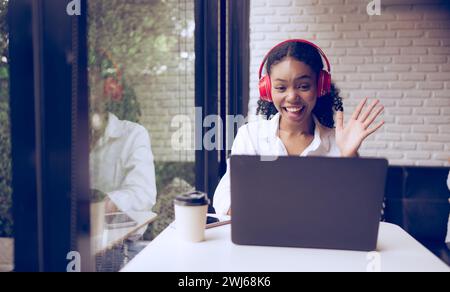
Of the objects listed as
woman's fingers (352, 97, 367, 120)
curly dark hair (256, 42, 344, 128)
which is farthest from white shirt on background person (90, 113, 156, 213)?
woman's fingers (352, 97, 367, 120)

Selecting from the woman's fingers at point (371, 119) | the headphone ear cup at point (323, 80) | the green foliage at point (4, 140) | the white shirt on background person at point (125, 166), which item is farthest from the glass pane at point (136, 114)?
the woman's fingers at point (371, 119)

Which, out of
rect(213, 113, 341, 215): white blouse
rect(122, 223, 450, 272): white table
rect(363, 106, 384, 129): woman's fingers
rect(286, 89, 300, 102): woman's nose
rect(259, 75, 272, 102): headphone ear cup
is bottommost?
rect(122, 223, 450, 272): white table

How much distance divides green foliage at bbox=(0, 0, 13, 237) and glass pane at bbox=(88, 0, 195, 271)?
20 cm

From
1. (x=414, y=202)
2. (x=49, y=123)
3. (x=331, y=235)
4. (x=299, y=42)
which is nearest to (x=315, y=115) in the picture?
(x=299, y=42)

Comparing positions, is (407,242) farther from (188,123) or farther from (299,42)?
(188,123)

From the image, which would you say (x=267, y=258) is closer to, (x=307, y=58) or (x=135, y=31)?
(x=135, y=31)

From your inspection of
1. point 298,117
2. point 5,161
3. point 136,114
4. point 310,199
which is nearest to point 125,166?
point 136,114

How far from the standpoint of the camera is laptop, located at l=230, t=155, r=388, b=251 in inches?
33.1

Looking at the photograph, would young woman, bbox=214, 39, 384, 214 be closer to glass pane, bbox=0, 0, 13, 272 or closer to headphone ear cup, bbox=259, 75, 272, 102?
headphone ear cup, bbox=259, 75, 272, 102

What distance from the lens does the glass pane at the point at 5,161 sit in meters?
0.73

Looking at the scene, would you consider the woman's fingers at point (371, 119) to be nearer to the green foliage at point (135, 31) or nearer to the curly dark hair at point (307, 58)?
the curly dark hair at point (307, 58)

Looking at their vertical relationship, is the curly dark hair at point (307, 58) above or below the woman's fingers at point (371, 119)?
above

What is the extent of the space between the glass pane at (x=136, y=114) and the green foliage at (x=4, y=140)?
8.0 inches

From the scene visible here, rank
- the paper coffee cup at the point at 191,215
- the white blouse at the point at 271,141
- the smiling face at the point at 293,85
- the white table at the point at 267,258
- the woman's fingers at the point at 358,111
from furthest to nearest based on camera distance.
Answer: the white blouse at the point at 271,141
the smiling face at the point at 293,85
the woman's fingers at the point at 358,111
the paper coffee cup at the point at 191,215
the white table at the point at 267,258
